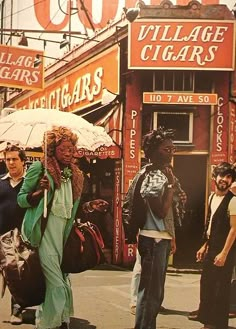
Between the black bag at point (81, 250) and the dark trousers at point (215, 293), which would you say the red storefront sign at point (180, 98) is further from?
the black bag at point (81, 250)

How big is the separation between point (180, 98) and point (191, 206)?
3.67 ft

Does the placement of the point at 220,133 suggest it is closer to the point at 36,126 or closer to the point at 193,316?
the point at 193,316

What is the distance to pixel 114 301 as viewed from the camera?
5.25 metres

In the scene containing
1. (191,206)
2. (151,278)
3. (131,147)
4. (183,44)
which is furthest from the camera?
(131,147)

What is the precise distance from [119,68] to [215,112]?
1165 millimetres

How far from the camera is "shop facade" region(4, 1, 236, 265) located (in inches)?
239

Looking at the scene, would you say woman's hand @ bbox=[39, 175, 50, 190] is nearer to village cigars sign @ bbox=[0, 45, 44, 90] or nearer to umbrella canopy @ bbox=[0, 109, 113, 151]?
umbrella canopy @ bbox=[0, 109, 113, 151]

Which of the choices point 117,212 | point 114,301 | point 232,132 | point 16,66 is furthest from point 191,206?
point 16,66

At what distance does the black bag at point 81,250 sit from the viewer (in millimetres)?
4043

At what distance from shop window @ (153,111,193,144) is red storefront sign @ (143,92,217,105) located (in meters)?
0.12

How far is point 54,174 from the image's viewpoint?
393 centimetres

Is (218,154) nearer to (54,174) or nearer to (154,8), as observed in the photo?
(154,8)

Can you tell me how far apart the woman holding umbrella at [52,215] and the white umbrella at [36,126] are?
66 cm

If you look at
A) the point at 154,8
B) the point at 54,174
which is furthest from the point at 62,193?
the point at 154,8
